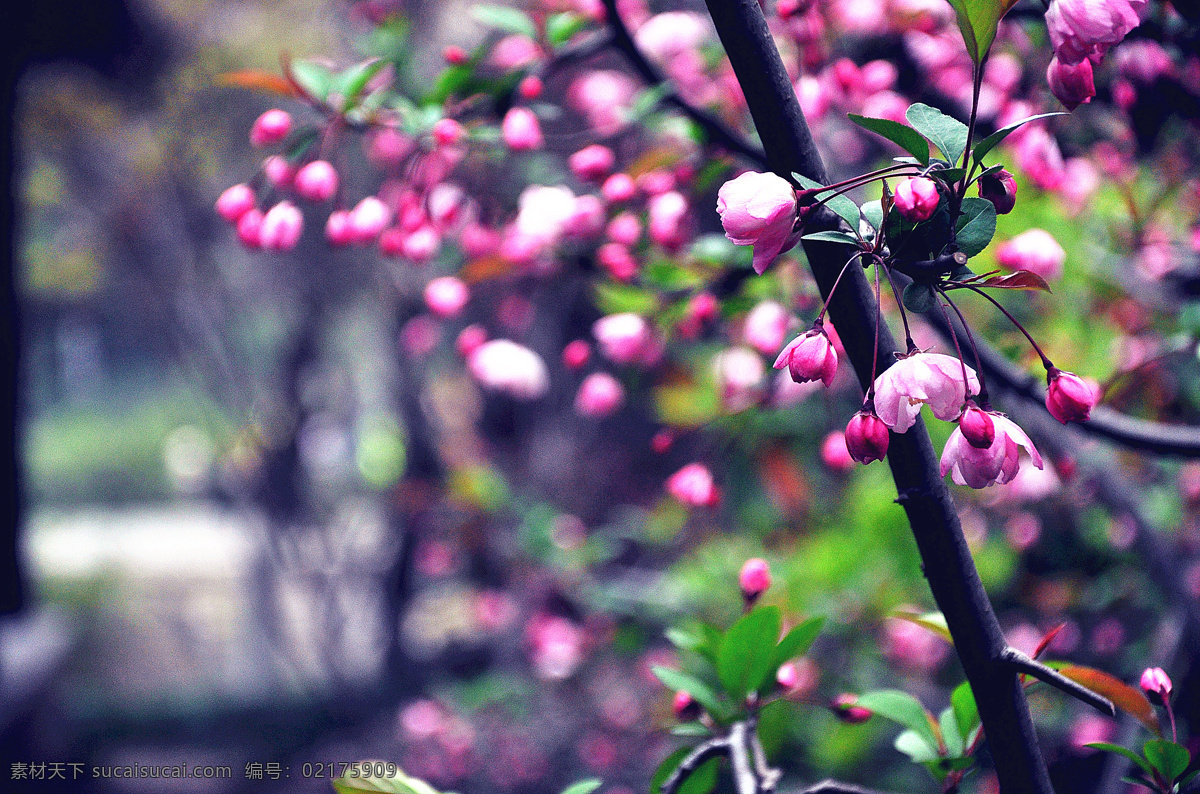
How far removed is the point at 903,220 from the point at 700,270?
1.47ft

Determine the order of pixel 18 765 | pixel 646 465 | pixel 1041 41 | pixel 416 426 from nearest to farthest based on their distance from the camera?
pixel 1041 41 < pixel 18 765 < pixel 646 465 < pixel 416 426

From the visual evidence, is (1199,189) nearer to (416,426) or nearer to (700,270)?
(700,270)

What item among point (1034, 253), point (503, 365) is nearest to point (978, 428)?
point (1034, 253)

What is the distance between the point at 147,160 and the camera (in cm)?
259

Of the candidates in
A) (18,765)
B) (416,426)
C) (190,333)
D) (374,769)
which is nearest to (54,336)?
(190,333)

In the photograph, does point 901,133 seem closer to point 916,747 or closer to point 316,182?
point 916,747

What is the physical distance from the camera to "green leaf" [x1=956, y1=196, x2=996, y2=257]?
14.3 inches

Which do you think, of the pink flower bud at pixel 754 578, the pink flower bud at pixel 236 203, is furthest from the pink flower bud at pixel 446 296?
the pink flower bud at pixel 754 578

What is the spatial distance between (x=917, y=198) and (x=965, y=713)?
35cm

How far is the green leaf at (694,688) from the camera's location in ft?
1.63

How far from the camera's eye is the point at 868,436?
0.36 m

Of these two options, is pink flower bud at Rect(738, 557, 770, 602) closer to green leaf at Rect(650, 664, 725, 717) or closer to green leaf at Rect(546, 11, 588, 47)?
green leaf at Rect(650, 664, 725, 717)

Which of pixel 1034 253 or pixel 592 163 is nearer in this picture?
pixel 1034 253

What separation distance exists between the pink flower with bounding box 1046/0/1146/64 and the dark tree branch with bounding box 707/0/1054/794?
0.14 metres
